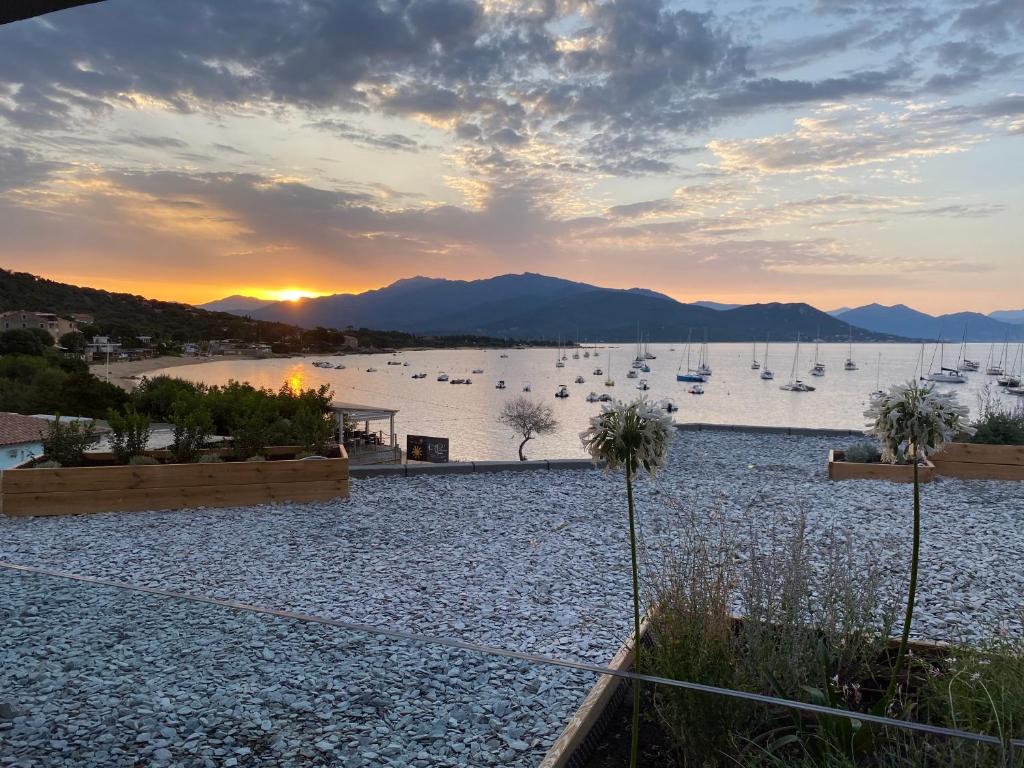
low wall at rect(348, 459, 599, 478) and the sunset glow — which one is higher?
the sunset glow

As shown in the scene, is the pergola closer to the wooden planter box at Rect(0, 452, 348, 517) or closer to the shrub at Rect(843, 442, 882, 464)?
the wooden planter box at Rect(0, 452, 348, 517)

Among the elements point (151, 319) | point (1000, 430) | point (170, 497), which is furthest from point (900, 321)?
point (170, 497)

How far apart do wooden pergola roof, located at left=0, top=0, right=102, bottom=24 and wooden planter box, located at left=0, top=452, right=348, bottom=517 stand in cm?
533

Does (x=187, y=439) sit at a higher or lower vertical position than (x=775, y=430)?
higher

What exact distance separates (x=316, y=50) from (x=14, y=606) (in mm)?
4431

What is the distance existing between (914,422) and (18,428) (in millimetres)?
17841

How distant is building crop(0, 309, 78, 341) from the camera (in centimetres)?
4199

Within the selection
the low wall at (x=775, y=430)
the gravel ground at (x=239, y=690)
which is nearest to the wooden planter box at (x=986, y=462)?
the low wall at (x=775, y=430)

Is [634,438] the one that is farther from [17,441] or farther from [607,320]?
[607,320]

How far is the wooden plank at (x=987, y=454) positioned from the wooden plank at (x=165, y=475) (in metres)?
7.24

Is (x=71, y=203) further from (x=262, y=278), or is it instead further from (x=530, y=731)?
(x=530, y=731)

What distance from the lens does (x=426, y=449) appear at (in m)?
20.6

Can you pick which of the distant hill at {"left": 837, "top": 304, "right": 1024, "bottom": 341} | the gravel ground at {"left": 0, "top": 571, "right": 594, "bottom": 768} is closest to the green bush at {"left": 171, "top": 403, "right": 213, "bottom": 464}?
the gravel ground at {"left": 0, "top": 571, "right": 594, "bottom": 768}

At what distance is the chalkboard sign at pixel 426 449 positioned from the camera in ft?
65.7
